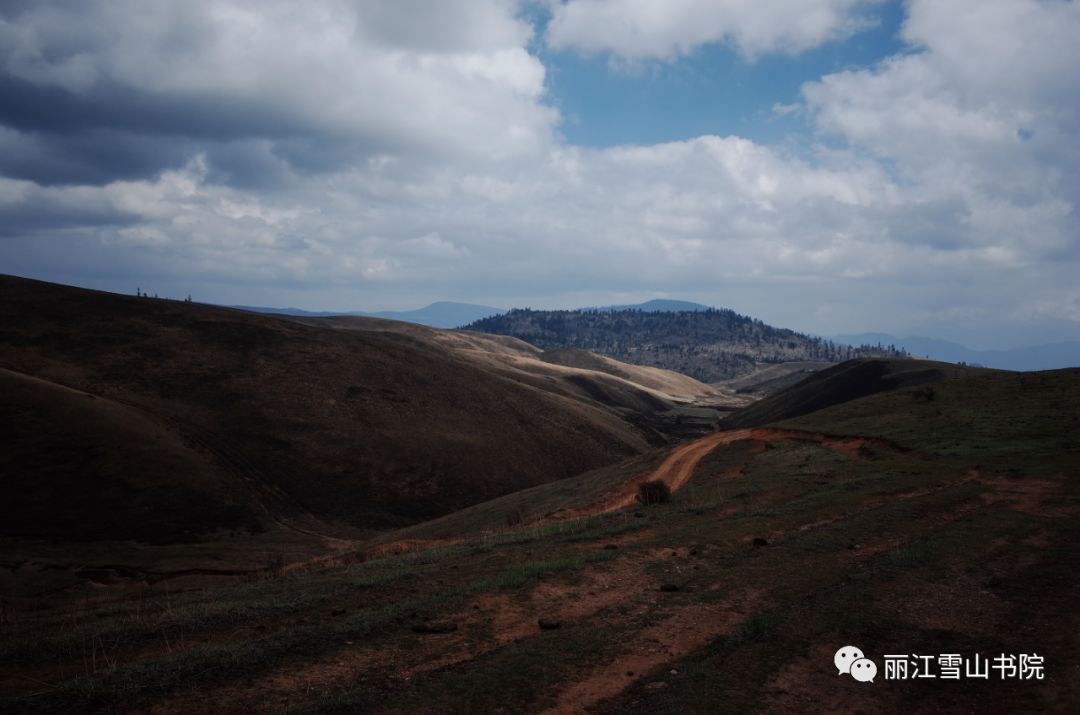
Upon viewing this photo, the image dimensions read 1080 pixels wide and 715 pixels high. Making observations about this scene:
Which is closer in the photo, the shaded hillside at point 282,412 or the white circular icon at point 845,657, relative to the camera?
the white circular icon at point 845,657

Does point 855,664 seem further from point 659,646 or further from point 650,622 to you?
point 650,622

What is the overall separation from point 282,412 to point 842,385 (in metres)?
75.5

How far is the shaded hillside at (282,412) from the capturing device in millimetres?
44188

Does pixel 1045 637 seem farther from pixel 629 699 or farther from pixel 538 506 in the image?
pixel 538 506

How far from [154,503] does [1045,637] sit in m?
43.3

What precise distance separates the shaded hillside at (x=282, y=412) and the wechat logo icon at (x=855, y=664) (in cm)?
3912

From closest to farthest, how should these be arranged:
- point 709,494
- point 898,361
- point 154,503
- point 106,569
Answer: point 709,494 < point 106,569 < point 154,503 < point 898,361

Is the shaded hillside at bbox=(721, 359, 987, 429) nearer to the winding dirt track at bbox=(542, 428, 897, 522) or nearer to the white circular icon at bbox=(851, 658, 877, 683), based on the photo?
the winding dirt track at bbox=(542, 428, 897, 522)

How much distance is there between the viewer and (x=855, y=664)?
9602mm

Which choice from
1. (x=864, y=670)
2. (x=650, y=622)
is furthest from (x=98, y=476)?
(x=864, y=670)

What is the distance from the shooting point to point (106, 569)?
97.9 feet

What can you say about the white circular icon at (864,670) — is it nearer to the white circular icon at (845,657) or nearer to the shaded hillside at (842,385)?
the white circular icon at (845,657)

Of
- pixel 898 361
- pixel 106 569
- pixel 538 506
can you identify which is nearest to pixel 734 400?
pixel 898 361

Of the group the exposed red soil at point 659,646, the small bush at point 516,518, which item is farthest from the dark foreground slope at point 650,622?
the small bush at point 516,518
